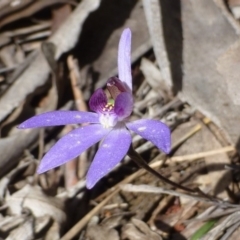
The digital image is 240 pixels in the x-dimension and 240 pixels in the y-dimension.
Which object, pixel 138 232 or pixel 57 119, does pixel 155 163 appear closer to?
pixel 138 232

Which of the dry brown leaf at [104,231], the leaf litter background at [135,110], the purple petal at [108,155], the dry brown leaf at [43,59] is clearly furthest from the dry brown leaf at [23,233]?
the purple petal at [108,155]

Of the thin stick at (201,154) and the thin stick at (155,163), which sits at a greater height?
the thin stick at (155,163)

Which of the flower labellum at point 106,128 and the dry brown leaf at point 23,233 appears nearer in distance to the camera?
the flower labellum at point 106,128

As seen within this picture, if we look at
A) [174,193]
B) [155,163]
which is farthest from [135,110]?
[174,193]

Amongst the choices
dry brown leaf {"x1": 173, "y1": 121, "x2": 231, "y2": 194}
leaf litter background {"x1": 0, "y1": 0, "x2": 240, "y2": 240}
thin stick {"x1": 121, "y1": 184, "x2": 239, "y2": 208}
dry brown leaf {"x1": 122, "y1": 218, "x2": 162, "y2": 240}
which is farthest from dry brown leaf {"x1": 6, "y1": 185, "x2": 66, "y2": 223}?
dry brown leaf {"x1": 173, "y1": 121, "x2": 231, "y2": 194}

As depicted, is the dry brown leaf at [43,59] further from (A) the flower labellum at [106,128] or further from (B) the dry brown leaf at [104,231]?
(A) the flower labellum at [106,128]

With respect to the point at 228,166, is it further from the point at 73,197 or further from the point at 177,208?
the point at 73,197
